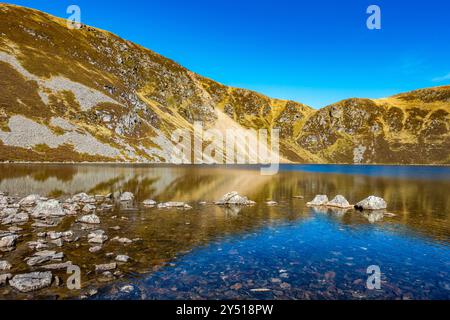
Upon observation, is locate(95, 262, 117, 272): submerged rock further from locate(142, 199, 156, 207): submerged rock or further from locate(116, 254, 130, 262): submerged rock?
locate(142, 199, 156, 207): submerged rock

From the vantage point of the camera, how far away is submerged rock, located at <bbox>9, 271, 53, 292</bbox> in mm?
15977

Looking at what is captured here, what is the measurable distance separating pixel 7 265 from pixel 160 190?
41.8 metres

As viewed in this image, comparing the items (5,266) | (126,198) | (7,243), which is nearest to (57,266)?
(5,266)

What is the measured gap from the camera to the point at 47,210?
34.1 meters

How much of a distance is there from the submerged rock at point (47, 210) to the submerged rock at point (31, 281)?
18.0 meters

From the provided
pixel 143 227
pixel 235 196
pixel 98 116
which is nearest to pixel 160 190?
pixel 235 196

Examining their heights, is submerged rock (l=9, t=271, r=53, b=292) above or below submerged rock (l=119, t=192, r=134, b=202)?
below

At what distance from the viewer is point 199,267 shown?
2025 centimetres

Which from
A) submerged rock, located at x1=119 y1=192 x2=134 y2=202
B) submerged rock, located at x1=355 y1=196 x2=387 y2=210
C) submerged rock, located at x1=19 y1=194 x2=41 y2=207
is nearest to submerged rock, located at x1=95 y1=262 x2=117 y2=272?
submerged rock, located at x1=19 y1=194 x2=41 y2=207

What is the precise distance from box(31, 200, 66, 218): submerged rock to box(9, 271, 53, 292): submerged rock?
18036 millimetres

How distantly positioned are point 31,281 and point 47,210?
19.9 meters

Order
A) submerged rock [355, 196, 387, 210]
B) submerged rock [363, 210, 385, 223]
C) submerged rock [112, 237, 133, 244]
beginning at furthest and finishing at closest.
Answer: submerged rock [355, 196, 387, 210], submerged rock [363, 210, 385, 223], submerged rock [112, 237, 133, 244]

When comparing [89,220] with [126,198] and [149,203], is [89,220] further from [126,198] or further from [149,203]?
[126,198]
